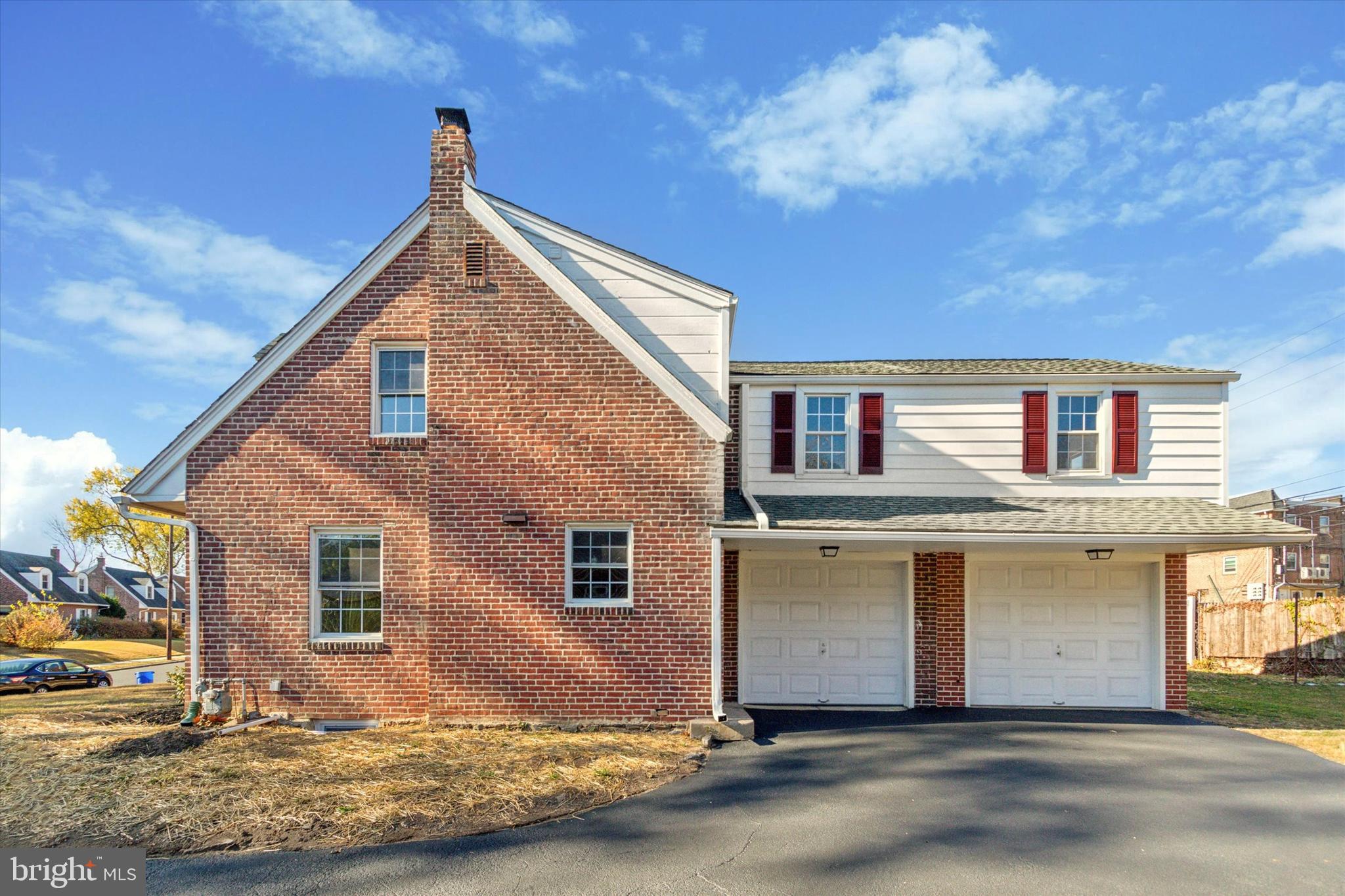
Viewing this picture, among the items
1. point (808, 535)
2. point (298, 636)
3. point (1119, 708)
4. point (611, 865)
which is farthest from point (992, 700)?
point (298, 636)

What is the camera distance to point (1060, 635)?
13.3 metres

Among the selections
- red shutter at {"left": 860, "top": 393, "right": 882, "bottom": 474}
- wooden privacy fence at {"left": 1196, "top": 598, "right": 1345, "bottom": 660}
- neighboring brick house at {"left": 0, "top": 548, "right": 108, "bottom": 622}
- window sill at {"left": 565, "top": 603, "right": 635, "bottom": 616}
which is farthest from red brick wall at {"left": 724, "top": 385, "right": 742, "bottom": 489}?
neighboring brick house at {"left": 0, "top": 548, "right": 108, "bottom": 622}

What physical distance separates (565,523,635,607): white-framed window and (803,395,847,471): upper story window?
13.0 feet

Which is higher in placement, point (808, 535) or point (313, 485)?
point (313, 485)

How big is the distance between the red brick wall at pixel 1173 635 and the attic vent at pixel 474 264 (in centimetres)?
1150

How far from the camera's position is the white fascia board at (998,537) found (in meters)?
10.8

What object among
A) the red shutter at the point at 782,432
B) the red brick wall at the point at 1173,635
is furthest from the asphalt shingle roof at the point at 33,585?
the red brick wall at the point at 1173,635

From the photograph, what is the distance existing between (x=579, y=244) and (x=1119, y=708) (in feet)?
37.2

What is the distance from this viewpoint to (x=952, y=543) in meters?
11.5

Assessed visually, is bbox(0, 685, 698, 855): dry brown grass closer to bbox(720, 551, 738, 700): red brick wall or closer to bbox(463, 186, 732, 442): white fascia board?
bbox(720, 551, 738, 700): red brick wall

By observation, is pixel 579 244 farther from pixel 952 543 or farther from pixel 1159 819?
pixel 1159 819

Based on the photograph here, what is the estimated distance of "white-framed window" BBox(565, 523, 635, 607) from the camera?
35.8ft

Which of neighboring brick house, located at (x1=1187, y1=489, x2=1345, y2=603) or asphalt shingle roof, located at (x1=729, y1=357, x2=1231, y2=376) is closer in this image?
asphalt shingle roof, located at (x1=729, y1=357, x2=1231, y2=376)

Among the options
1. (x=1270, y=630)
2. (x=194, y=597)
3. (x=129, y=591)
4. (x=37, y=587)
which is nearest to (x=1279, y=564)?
(x=1270, y=630)
